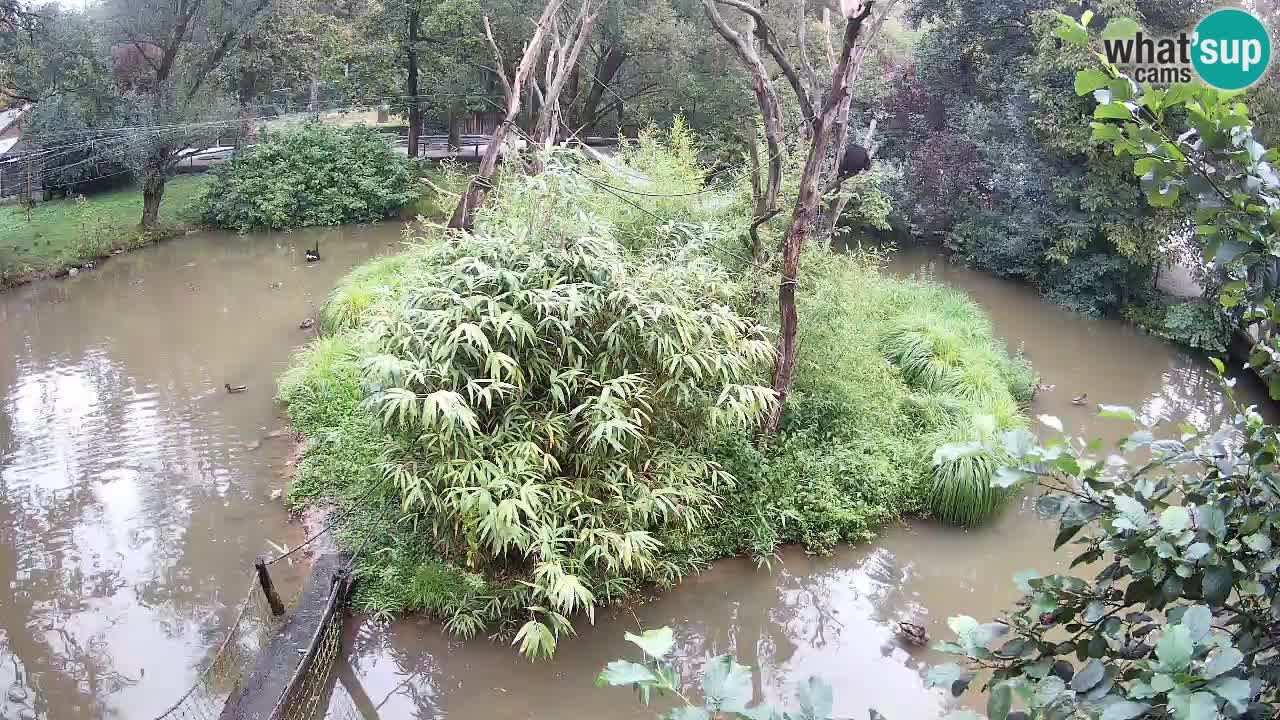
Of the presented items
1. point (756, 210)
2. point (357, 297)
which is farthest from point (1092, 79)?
point (357, 297)

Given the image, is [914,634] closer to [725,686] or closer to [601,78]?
[725,686]

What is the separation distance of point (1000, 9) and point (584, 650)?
9468 millimetres

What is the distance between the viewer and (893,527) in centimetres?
584

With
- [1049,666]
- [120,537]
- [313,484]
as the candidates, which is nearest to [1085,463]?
[1049,666]

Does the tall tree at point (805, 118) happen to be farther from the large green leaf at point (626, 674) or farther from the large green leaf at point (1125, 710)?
the large green leaf at point (626, 674)

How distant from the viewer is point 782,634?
496cm

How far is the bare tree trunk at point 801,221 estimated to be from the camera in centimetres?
528

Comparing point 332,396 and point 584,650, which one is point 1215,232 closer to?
point 584,650

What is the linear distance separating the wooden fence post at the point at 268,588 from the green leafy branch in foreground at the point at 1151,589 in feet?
13.5

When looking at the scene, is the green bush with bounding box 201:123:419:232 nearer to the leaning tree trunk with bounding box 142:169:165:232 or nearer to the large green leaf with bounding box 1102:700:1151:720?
the leaning tree trunk with bounding box 142:169:165:232

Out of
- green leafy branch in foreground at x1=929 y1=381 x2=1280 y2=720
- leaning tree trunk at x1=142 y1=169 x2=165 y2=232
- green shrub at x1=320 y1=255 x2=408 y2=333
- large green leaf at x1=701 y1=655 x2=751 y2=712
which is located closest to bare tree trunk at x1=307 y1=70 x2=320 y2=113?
leaning tree trunk at x1=142 y1=169 x2=165 y2=232

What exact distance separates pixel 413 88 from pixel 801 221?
10.9 metres

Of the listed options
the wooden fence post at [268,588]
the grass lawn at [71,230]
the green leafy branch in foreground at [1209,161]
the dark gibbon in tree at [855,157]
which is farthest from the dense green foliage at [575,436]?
the grass lawn at [71,230]

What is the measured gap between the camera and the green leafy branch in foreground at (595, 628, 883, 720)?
96cm
